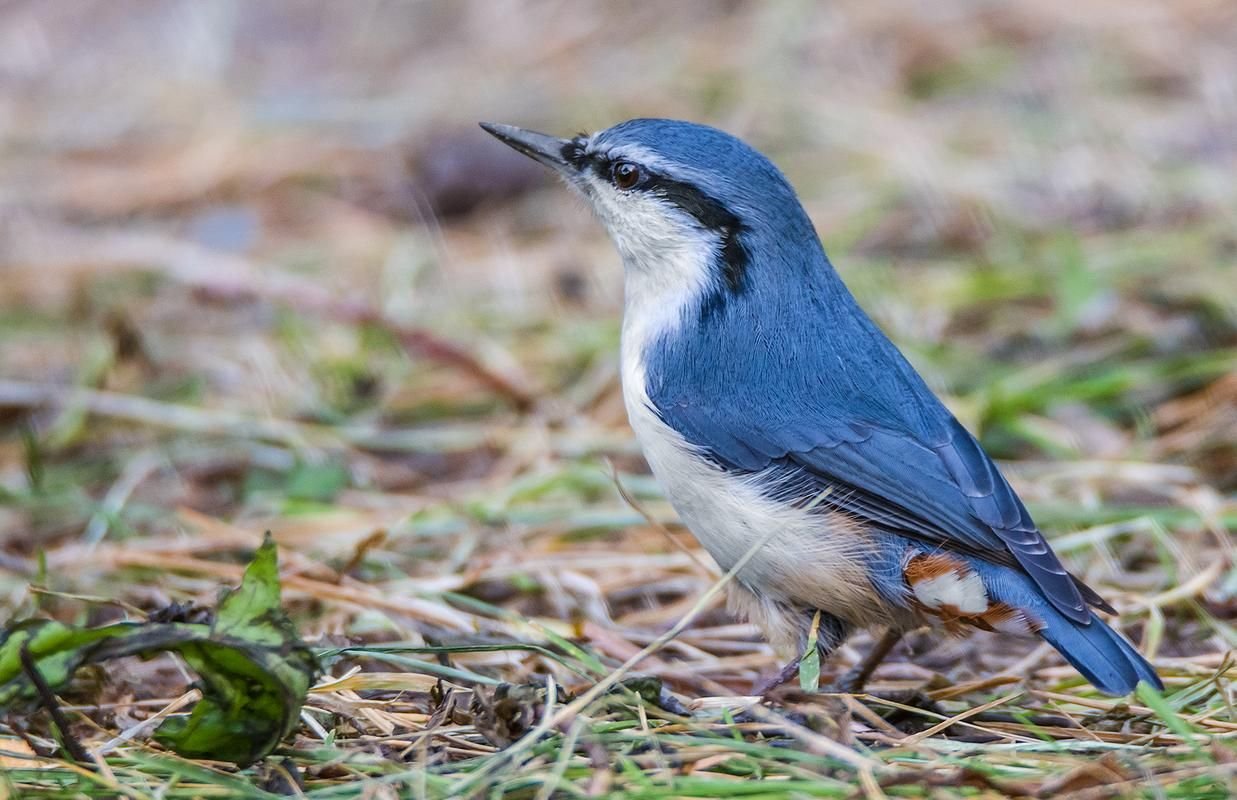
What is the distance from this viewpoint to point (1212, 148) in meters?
6.80

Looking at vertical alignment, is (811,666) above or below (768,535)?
below

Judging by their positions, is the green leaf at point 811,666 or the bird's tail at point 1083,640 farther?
the green leaf at point 811,666

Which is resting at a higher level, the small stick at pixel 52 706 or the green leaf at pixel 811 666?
the small stick at pixel 52 706

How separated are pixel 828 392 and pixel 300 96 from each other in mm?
5558

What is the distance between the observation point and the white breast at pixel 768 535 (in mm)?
3090

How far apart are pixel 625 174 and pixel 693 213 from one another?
9.9 inches

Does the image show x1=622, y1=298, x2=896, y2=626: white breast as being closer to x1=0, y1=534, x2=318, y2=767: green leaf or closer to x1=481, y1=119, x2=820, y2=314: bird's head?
x1=481, y1=119, x2=820, y2=314: bird's head

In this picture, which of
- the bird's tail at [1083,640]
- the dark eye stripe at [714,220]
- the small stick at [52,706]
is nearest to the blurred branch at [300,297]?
the dark eye stripe at [714,220]

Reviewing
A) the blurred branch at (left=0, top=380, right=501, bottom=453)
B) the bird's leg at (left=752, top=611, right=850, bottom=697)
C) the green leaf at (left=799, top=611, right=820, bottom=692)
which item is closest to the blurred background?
the blurred branch at (left=0, top=380, right=501, bottom=453)

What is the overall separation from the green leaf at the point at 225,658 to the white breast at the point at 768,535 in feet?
3.42

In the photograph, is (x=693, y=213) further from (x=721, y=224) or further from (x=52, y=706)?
(x=52, y=706)

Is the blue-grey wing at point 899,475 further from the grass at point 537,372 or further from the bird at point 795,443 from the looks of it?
the grass at point 537,372

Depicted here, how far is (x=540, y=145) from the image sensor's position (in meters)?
3.90

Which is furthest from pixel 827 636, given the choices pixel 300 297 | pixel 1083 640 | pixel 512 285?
pixel 512 285
